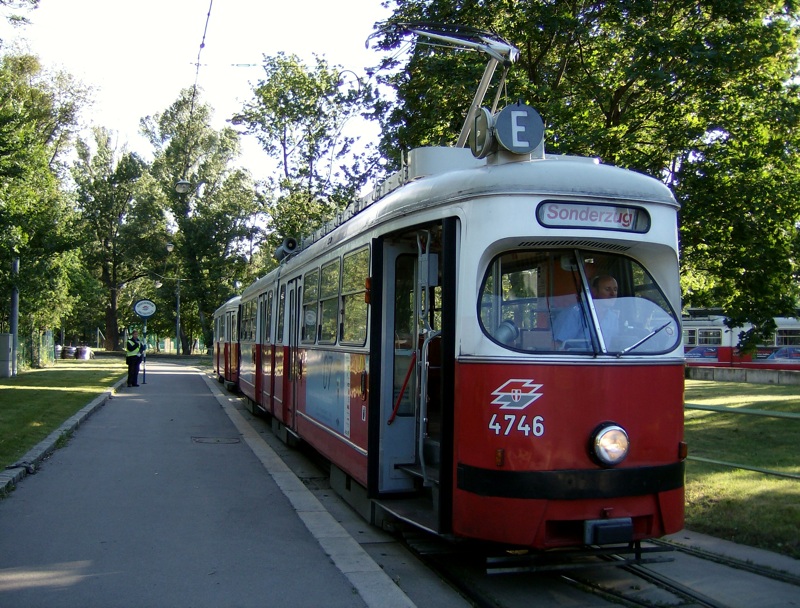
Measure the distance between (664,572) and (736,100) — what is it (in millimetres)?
11210

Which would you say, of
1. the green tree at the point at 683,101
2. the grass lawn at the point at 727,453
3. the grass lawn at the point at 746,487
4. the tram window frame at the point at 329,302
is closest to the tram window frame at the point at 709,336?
the grass lawn at the point at 727,453

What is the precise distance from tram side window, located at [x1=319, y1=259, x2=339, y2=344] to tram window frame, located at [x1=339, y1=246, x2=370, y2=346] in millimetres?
337

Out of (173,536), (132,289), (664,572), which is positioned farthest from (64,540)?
(132,289)

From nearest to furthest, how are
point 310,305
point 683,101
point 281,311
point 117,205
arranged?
point 310,305 → point 281,311 → point 683,101 → point 117,205

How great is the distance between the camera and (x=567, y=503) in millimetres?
5301

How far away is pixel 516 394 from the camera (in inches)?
213

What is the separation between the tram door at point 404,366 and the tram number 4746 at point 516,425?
1239 millimetres

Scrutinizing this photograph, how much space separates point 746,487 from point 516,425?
16.3 feet

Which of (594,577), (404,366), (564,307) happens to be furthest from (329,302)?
(594,577)

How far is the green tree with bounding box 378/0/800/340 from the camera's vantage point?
14.2 m

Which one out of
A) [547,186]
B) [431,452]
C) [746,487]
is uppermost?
[547,186]

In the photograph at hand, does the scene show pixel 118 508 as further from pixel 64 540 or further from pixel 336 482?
pixel 336 482

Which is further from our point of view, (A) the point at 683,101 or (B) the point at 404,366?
(A) the point at 683,101

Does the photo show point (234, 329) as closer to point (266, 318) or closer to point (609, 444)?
point (266, 318)
